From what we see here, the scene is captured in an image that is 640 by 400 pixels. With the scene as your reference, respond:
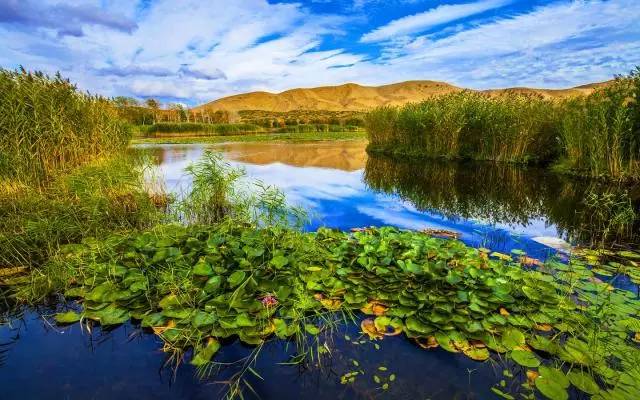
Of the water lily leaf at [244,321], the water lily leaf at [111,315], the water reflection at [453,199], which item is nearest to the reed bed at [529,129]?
the water reflection at [453,199]

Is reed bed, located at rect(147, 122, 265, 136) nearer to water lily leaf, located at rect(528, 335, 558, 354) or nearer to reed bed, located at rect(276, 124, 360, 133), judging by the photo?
reed bed, located at rect(276, 124, 360, 133)

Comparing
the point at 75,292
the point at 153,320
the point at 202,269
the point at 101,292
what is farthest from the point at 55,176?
the point at 153,320

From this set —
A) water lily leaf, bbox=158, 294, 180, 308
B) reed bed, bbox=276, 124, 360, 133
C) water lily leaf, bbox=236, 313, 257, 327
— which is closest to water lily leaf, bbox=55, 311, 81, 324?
water lily leaf, bbox=158, 294, 180, 308

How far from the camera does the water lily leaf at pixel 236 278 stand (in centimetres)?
364

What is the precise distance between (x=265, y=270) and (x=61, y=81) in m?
7.18

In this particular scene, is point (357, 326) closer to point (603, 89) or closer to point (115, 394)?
point (115, 394)

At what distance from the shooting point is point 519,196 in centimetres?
A: 923

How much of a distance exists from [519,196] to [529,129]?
5.72 metres

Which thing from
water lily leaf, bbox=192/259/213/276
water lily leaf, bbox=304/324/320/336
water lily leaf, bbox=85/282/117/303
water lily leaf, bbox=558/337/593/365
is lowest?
water lily leaf, bbox=558/337/593/365

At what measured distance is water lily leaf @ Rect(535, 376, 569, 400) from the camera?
2.36 metres

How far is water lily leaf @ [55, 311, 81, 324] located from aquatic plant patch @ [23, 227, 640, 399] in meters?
0.01

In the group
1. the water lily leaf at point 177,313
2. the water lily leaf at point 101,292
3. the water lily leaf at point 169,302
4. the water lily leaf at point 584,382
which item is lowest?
the water lily leaf at point 584,382

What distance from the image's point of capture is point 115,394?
2.61m

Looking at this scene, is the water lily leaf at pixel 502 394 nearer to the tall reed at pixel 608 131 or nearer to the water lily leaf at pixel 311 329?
the water lily leaf at pixel 311 329
